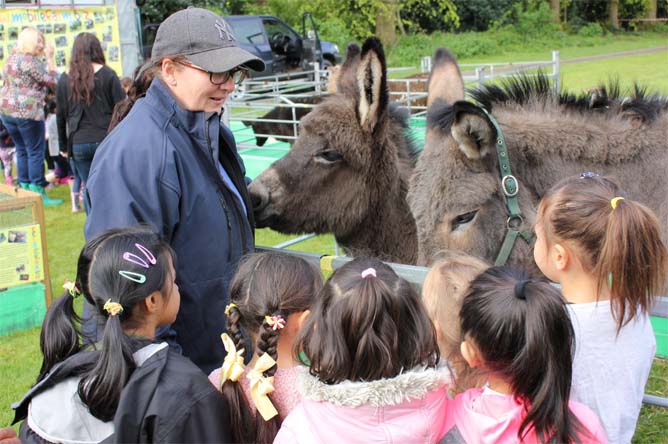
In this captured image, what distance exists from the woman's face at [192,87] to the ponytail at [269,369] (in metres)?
0.99

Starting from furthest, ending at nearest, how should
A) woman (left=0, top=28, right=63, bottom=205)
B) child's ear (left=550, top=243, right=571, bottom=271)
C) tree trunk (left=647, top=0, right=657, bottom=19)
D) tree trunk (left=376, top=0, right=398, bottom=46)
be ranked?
tree trunk (left=376, top=0, right=398, bottom=46) → woman (left=0, top=28, right=63, bottom=205) → tree trunk (left=647, top=0, right=657, bottom=19) → child's ear (left=550, top=243, right=571, bottom=271)

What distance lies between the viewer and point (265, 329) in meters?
2.11

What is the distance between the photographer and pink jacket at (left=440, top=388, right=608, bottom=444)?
75.3 inches

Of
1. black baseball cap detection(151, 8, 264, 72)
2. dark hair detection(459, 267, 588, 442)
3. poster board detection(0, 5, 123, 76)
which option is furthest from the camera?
poster board detection(0, 5, 123, 76)

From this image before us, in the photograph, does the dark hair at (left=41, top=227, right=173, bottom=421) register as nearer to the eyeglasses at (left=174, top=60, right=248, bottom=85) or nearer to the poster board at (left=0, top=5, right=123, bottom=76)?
the eyeglasses at (left=174, top=60, right=248, bottom=85)

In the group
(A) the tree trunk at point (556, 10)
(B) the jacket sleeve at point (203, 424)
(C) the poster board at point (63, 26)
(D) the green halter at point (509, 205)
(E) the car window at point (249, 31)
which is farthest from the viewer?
(A) the tree trunk at point (556, 10)

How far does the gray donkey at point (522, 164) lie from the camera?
3.14 meters

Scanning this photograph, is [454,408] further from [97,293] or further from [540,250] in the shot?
[97,293]

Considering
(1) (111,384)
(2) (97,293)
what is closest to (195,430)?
(1) (111,384)

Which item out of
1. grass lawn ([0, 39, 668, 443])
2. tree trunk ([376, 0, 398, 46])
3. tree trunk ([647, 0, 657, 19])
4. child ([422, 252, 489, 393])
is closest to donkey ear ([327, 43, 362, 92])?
grass lawn ([0, 39, 668, 443])

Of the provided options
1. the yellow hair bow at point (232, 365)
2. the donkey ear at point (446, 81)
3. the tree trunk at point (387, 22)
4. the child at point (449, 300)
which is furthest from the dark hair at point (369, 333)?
the tree trunk at point (387, 22)

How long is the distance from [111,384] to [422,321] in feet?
3.22

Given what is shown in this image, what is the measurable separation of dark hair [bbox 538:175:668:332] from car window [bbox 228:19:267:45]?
18894 mm

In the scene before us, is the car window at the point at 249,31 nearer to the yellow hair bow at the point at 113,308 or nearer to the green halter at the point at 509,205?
the green halter at the point at 509,205
